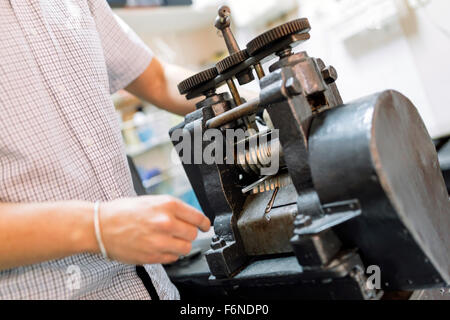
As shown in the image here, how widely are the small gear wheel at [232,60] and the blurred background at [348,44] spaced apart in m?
0.94

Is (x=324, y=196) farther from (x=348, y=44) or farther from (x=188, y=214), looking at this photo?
(x=348, y=44)

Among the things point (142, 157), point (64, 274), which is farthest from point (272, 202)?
point (142, 157)

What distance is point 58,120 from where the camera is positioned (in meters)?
0.86

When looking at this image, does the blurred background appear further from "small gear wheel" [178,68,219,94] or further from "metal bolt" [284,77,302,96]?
"metal bolt" [284,77,302,96]

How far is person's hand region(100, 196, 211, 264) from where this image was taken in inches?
26.0

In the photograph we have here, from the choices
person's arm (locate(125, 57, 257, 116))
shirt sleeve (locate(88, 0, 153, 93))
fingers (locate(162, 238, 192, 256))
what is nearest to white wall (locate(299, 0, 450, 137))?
person's arm (locate(125, 57, 257, 116))

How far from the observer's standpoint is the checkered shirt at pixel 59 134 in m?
0.77

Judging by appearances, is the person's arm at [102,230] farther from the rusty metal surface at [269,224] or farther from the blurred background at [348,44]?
the blurred background at [348,44]

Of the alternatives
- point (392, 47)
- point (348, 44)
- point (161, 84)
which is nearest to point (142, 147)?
point (348, 44)

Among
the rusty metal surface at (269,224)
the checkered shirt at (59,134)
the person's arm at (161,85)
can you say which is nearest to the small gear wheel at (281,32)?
the rusty metal surface at (269,224)

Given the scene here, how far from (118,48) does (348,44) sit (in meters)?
2.15

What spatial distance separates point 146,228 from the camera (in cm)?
66

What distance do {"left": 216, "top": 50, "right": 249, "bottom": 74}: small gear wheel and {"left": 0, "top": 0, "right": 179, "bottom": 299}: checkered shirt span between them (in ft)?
1.08
